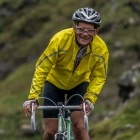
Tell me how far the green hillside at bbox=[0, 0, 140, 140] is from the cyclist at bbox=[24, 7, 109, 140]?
9.17 metres

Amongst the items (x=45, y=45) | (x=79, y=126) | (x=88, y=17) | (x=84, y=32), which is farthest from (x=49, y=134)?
(x=45, y=45)

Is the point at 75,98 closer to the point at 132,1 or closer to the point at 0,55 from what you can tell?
the point at 132,1

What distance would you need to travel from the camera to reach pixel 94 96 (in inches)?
393

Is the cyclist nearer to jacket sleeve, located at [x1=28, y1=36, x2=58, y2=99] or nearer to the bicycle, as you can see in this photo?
jacket sleeve, located at [x1=28, y1=36, x2=58, y2=99]

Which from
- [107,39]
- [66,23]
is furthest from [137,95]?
[66,23]

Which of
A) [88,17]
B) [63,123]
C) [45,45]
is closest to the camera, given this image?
[88,17]

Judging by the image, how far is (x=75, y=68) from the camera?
33.2 ft

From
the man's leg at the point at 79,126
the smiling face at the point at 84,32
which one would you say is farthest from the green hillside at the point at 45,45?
the smiling face at the point at 84,32

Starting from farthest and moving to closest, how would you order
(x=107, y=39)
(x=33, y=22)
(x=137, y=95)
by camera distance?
(x=33, y=22) < (x=107, y=39) < (x=137, y=95)

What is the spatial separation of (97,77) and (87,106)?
768mm

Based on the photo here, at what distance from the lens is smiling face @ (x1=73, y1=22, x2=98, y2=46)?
9500 mm

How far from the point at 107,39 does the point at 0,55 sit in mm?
11311

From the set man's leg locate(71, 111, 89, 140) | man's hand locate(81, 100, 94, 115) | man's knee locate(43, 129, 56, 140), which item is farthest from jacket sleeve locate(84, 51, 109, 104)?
man's knee locate(43, 129, 56, 140)

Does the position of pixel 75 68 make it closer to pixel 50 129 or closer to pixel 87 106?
pixel 87 106
